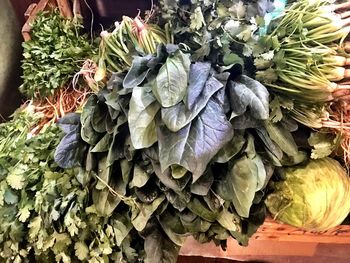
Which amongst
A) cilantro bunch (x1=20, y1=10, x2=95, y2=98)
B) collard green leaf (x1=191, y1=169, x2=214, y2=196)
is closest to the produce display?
collard green leaf (x1=191, y1=169, x2=214, y2=196)

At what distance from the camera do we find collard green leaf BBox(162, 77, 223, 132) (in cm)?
106

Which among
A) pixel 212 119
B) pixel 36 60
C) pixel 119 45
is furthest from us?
pixel 36 60

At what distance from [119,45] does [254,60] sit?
1.31ft

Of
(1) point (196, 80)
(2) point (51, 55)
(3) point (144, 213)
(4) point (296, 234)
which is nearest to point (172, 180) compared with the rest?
(3) point (144, 213)

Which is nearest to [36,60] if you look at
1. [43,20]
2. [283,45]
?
[43,20]

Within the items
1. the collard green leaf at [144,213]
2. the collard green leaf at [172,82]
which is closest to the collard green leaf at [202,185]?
the collard green leaf at [144,213]

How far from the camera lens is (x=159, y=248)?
Result: 4.16 feet

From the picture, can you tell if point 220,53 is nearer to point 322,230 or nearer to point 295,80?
point 295,80

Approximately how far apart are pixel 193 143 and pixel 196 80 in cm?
16

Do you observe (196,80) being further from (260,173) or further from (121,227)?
(121,227)

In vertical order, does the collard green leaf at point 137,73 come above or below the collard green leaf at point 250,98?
above

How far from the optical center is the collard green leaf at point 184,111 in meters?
1.06

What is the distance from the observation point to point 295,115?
123 cm

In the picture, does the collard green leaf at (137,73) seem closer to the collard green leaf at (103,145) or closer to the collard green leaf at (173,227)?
the collard green leaf at (103,145)
